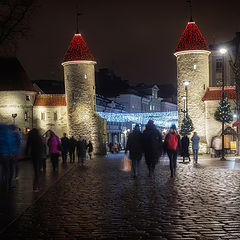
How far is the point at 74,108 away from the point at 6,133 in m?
42.5

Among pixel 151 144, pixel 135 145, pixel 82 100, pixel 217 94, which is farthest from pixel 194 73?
pixel 151 144

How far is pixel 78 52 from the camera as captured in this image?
56938 millimetres

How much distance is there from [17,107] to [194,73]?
862 inches

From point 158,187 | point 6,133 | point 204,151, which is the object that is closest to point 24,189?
point 6,133

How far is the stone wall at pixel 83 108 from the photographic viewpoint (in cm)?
5634

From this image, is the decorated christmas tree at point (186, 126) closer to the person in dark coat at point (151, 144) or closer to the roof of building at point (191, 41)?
the roof of building at point (191, 41)

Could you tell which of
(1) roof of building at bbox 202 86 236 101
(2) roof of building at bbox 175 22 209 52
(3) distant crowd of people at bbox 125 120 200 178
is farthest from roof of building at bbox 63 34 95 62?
(3) distant crowd of people at bbox 125 120 200 178

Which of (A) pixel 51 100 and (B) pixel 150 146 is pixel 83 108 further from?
(B) pixel 150 146

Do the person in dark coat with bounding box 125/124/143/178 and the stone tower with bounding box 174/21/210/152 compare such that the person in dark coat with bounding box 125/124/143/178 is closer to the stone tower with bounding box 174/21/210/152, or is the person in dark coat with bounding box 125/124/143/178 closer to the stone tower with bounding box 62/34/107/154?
the stone tower with bounding box 174/21/210/152

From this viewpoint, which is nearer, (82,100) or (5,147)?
(5,147)

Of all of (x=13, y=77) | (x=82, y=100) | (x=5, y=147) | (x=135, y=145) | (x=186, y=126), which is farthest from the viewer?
(x=13, y=77)

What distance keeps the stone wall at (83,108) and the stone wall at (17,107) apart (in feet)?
25.4

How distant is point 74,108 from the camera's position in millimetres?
56938

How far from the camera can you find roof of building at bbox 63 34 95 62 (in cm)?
5678
